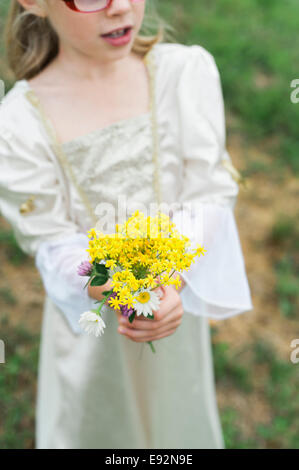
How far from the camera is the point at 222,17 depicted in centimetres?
370

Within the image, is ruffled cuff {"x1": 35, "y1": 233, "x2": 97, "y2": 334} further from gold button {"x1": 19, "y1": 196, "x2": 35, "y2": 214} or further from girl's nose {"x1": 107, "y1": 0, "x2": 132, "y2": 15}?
girl's nose {"x1": 107, "y1": 0, "x2": 132, "y2": 15}

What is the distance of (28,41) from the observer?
1.19 meters

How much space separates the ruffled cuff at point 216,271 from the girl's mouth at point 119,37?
39 cm

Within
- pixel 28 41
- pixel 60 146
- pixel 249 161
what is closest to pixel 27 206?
pixel 60 146

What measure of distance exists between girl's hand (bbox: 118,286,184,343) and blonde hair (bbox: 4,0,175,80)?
2.14 ft

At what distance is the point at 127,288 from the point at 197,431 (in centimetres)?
110

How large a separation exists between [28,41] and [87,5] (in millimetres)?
312

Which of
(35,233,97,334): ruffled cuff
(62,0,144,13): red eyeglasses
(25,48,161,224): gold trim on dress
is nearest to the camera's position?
(62,0,144,13): red eyeglasses

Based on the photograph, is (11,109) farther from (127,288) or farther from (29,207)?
(127,288)

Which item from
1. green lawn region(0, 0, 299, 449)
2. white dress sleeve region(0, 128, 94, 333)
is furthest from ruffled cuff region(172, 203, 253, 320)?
green lawn region(0, 0, 299, 449)

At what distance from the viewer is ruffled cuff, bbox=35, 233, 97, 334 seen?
1.06 metres

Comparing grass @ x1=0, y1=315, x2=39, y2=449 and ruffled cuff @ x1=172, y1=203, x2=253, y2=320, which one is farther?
grass @ x1=0, y1=315, x2=39, y2=449

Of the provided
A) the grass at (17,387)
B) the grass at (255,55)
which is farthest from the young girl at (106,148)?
the grass at (255,55)
